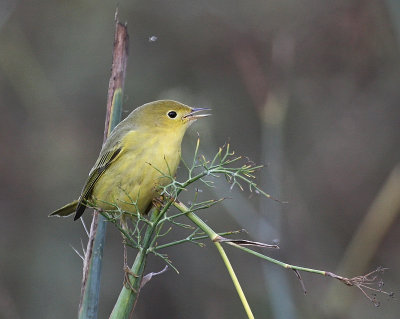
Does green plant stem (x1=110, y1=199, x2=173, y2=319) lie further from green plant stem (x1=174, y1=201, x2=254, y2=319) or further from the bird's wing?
the bird's wing

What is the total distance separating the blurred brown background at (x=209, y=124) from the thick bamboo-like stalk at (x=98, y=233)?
7.93 feet

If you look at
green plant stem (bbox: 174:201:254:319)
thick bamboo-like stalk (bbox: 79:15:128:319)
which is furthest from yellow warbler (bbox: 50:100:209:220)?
green plant stem (bbox: 174:201:254:319)

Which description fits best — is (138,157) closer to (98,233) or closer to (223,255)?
(98,233)

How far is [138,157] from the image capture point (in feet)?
13.8

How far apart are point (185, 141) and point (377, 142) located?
9.56 feet

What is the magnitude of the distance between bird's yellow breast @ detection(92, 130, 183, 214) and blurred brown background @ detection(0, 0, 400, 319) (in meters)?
1.69

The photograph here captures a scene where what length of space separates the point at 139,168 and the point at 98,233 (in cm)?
93

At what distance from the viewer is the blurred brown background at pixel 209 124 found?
6941 millimetres

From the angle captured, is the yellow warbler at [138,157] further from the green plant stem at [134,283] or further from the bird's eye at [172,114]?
the green plant stem at [134,283]

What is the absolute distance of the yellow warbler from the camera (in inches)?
156

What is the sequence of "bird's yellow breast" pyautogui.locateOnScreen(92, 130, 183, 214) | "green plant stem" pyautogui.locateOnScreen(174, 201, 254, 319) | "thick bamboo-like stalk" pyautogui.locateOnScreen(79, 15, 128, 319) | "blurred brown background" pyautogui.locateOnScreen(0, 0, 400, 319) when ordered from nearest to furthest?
"green plant stem" pyautogui.locateOnScreen(174, 201, 254, 319) → "thick bamboo-like stalk" pyautogui.locateOnScreen(79, 15, 128, 319) → "bird's yellow breast" pyautogui.locateOnScreen(92, 130, 183, 214) → "blurred brown background" pyautogui.locateOnScreen(0, 0, 400, 319)

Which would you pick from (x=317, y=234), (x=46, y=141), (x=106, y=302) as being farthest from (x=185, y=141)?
(x=46, y=141)

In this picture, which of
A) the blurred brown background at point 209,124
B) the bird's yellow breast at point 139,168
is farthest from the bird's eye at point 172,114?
the blurred brown background at point 209,124

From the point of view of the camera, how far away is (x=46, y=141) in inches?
327
